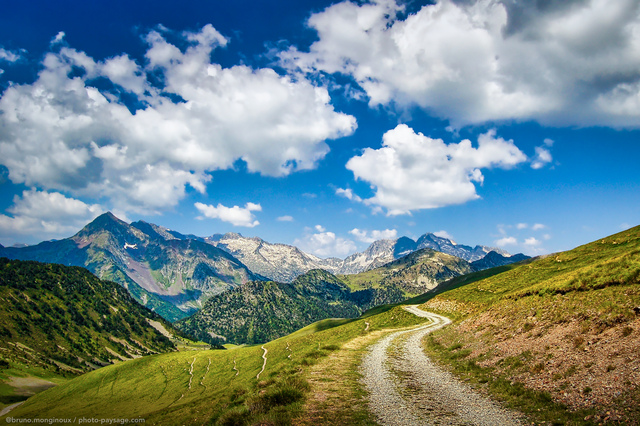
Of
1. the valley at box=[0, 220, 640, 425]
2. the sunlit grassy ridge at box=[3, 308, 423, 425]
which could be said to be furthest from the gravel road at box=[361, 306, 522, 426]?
the sunlit grassy ridge at box=[3, 308, 423, 425]

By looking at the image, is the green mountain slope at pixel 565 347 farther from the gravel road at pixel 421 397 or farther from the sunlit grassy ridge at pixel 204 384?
the sunlit grassy ridge at pixel 204 384

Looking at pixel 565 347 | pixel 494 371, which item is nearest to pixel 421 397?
pixel 494 371

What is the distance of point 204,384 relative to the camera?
56844 millimetres

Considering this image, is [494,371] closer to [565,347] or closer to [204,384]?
[565,347]

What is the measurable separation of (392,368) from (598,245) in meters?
72.9

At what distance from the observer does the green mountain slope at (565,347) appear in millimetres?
15516

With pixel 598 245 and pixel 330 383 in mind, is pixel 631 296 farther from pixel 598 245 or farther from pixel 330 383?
pixel 598 245

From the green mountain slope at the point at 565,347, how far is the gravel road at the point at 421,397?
1761 millimetres

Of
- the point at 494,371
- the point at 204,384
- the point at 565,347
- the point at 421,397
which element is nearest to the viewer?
the point at 421,397

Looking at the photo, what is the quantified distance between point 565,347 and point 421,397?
463 inches

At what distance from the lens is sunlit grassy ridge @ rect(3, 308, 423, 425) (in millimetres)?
19766

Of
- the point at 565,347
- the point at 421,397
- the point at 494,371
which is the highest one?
the point at 565,347

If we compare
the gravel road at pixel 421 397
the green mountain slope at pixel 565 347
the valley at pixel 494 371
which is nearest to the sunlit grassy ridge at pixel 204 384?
the valley at pixel 494 371

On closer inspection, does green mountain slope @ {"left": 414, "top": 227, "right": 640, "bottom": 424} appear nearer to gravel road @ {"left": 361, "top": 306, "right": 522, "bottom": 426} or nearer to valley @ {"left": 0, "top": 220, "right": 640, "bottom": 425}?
valley @ {"left": 0, "top": 220, "right": 640, "bottom": 425}
